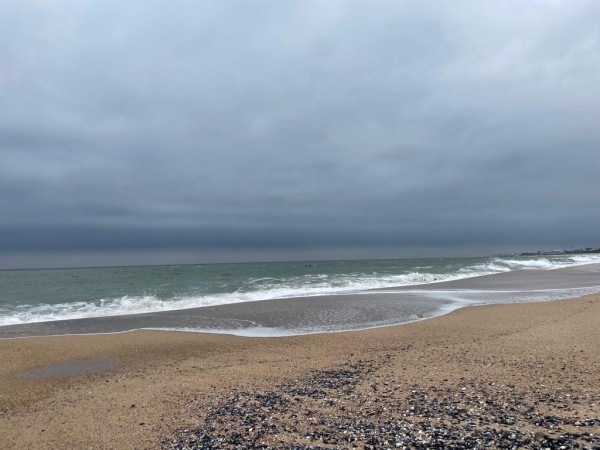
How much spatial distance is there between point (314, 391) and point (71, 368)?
20.5 ft

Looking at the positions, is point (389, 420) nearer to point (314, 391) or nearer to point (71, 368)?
point (314, 391)

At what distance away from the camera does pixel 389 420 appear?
5.46 m

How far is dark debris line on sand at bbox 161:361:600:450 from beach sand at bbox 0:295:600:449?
0.02 metres

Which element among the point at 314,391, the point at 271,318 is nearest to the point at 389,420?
the point at 314,391

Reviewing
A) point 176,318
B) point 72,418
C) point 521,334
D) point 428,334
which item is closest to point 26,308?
point 176,318

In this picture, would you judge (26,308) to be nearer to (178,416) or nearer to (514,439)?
(178,416)

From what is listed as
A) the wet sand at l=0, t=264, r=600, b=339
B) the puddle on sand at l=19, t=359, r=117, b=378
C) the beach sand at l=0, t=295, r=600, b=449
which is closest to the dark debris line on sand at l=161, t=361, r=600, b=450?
the beach sand at l=0, t=295, r=600, b=449

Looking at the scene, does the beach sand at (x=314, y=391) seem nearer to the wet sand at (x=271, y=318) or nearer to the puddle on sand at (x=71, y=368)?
the puddle on sand at (x=71, y=368)

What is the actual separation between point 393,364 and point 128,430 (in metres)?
5.15

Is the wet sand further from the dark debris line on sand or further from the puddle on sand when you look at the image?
the dark debris line on sand

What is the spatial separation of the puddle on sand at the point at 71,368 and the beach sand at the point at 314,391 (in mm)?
50

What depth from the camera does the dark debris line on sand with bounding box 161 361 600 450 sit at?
15.4 ft

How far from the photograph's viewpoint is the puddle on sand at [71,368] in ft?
30.2

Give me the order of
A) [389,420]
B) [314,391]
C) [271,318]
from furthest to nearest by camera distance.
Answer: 1. [271,318]
2. [314,391]
3. [389,420]
